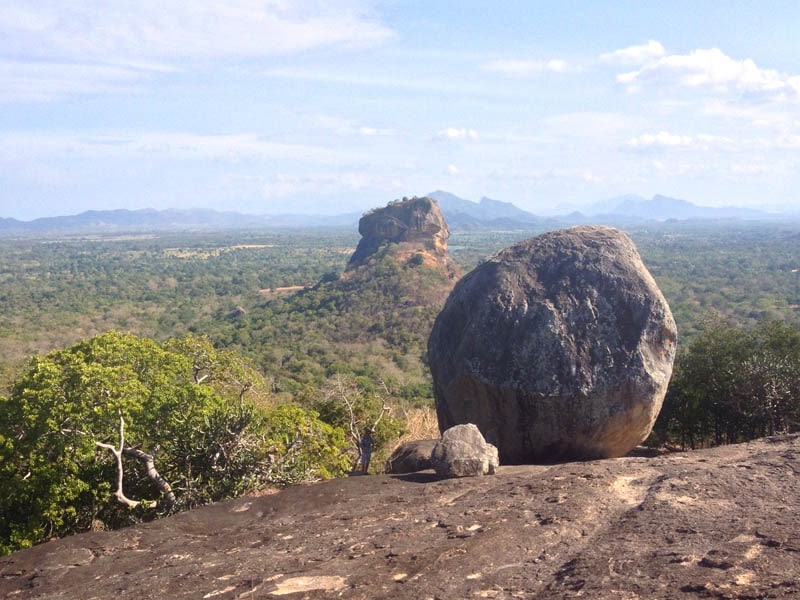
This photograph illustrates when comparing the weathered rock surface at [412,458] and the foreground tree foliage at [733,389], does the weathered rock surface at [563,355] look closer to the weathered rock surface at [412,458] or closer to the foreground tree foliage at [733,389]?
the weathered rock surface at [412,458]

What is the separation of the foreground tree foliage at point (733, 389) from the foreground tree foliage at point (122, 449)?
8.92 meters

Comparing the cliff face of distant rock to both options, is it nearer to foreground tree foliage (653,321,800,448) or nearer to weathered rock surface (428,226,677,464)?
foreground tree foliage (653,321,800,448)

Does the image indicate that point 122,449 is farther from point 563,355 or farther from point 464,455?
point 563,355

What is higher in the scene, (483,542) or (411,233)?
(411,233)

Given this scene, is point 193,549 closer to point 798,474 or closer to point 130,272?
point 798,474

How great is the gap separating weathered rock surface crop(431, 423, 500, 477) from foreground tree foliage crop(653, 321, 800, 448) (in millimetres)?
7213

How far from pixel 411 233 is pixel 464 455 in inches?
2274

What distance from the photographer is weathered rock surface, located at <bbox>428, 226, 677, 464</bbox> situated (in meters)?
10.9

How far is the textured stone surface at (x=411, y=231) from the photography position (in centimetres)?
6619

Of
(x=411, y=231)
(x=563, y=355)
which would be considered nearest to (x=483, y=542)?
(x=563, y=355)

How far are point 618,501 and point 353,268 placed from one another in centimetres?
6038

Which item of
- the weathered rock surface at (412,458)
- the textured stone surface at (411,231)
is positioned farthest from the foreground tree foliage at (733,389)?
Result: the textured stone surface at (411,231)

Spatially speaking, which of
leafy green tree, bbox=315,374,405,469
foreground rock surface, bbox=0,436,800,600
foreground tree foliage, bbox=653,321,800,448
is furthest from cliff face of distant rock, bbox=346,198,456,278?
foreground rock surface, bbox=0,436,800,600

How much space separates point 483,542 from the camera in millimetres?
6973
